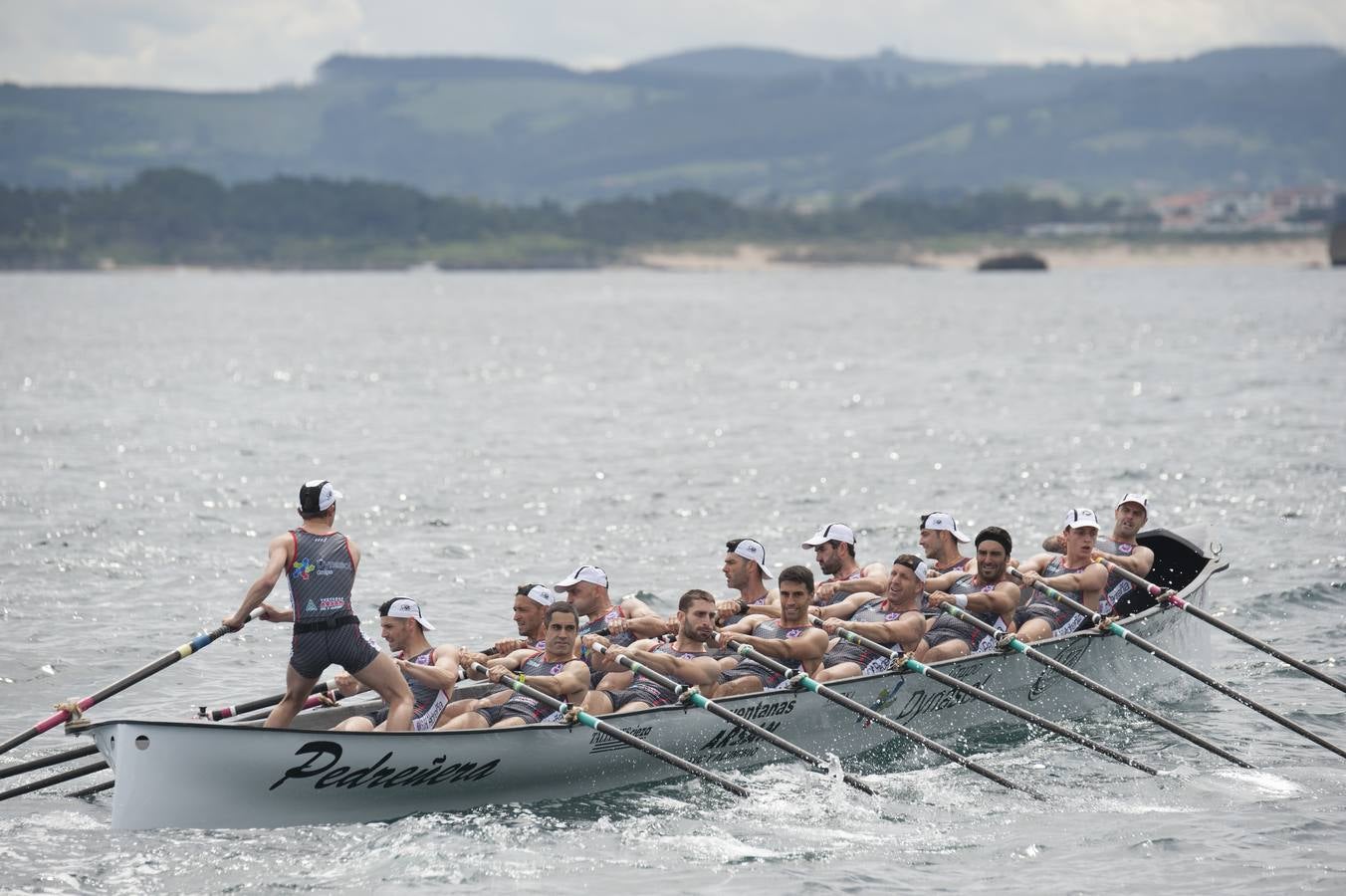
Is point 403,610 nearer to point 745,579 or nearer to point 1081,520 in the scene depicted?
point 745,579

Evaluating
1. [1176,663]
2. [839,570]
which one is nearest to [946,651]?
[839,570]

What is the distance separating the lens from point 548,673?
18031 mm

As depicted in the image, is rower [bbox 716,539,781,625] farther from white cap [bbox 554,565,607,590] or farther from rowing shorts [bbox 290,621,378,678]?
rowing shorts [bbox 290,621,378,678]

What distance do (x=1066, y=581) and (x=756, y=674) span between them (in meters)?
4.58

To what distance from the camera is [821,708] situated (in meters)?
19.0

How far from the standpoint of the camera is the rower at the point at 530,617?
1889 centimetres

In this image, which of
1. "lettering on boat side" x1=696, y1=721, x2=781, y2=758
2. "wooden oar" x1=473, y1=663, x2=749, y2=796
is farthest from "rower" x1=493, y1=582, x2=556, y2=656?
"lettering on boat side" x1=696, y1=721, x2=781, y2=758

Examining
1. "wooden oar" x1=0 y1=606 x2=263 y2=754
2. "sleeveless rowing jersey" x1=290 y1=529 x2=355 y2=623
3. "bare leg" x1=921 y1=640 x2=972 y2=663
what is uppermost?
"sleeveless rowing jersey" x1=290 y1=529 x2=355 y2=623

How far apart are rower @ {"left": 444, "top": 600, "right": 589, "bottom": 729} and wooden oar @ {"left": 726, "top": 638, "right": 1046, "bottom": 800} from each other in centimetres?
177

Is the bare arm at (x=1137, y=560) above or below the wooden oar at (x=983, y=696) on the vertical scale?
above

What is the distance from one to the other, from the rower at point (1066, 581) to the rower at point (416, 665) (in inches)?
271

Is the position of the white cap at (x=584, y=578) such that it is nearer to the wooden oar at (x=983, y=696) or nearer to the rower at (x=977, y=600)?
the wooden oar at (x=983, y=696)

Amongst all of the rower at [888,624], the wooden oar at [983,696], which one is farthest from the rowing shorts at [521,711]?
the wooden oar at [983,696]

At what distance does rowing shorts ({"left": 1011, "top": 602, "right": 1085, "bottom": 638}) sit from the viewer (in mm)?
21281
